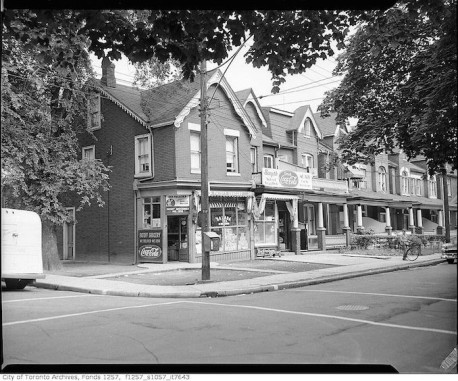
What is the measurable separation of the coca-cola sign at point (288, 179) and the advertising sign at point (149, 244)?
1.82 meters

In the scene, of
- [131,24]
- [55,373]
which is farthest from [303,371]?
[131,24]

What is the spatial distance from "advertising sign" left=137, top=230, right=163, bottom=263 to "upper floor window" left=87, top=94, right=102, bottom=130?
1501 millimetres

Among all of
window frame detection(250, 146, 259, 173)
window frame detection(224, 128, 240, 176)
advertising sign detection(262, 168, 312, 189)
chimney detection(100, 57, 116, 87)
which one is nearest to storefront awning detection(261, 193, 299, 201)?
advertising sign detection(262, 168, 312, 189)

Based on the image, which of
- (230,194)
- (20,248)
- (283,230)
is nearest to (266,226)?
(283,230)

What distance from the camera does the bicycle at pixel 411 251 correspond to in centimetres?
408

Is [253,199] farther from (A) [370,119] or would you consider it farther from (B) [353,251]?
(A) [370,119]

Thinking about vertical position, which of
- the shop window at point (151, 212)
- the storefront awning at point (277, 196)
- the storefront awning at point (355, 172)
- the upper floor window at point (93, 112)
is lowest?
the shop window at point (151, 212)

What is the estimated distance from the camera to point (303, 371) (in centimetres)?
293

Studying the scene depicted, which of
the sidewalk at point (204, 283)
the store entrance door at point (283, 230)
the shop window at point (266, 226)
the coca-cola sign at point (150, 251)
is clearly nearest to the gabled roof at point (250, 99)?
the store entrance door at point (283, 230)

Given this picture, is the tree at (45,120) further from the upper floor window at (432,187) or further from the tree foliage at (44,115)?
the upper floor window at (432,187)

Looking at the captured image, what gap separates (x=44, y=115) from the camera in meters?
5.89

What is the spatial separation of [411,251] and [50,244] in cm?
421

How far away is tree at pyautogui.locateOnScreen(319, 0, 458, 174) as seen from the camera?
3766 mm

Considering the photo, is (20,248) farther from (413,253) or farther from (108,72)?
(413,253)
